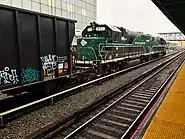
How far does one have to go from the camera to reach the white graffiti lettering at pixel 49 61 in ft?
24.4

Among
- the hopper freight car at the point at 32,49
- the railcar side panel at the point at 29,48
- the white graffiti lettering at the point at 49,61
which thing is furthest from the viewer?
the white graffiti lettering at the point at 49,61

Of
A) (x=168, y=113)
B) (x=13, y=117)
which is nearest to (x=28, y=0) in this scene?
(x=13, y=117)

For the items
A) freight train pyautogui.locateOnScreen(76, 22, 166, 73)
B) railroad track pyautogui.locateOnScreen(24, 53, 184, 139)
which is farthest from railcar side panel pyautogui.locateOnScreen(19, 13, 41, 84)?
freight train pyautogui.locateOnScreen(76, 22, 166, 73)

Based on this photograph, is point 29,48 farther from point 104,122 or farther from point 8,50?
point 104,122

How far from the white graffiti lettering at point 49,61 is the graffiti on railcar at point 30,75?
0.49 meters

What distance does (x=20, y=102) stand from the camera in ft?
26.9

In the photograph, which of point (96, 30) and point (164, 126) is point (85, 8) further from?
point (164, 126)

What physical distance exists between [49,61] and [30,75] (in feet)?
3.64

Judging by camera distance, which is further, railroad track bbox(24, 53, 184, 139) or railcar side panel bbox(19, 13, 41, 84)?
railcar side panel bbox(19, 13, 41, 84)

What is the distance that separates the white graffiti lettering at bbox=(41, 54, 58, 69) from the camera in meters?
7.42

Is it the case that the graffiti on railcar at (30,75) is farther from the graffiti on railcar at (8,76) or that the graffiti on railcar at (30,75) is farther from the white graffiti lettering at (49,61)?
the white graffiti lettering at (49,61)

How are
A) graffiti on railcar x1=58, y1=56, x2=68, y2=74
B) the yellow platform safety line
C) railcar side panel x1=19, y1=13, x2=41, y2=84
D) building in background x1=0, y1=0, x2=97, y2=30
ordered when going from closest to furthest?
the yellow platform safety line
railcar side panel x1=19, y1=13, x2=41, y2=84
graffiti on railcar x1=58, y1=56, x2=68, y2=74
building in background x1=0, y1=0, x2=97, y2=30

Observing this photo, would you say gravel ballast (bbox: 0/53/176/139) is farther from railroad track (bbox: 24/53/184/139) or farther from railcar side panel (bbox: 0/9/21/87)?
railcar side panel (bbox: 0/9/21/87)

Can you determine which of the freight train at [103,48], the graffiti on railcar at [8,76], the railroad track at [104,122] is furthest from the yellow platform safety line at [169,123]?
the freight train at [103,48]
